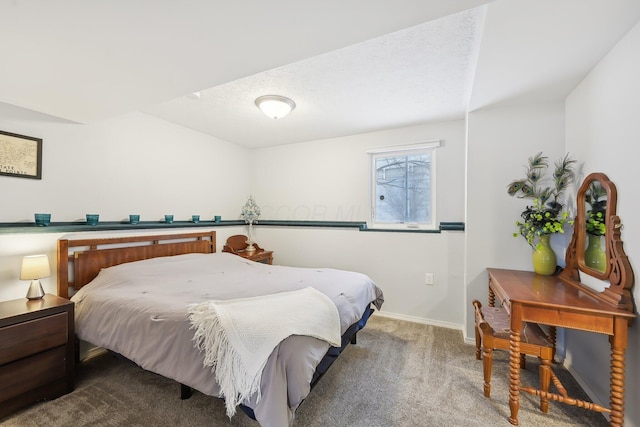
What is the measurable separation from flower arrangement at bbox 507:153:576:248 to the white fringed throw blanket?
1.80 metres

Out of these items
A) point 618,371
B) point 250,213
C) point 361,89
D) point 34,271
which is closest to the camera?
point 618,371

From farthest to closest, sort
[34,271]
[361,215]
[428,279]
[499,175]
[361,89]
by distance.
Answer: [361,215]
[428,279]
[499,175]
[361,89]
[34,271]

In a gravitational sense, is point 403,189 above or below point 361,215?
above

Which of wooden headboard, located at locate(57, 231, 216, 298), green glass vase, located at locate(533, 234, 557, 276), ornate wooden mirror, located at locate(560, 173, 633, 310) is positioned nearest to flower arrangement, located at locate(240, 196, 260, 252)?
wooden headboard, located at locate(57, 231, 216, 298)

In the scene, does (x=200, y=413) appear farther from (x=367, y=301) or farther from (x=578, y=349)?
(x=578, y=349)

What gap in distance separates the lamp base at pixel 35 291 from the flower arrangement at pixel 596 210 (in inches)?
153

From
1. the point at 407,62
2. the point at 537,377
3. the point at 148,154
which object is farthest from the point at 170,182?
the point at 537,377

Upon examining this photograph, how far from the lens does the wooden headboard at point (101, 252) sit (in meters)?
2.23

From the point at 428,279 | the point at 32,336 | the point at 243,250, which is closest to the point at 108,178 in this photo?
the point at 32,336

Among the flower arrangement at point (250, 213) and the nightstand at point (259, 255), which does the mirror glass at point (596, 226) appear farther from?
the flower arrangement at point (250, 213)

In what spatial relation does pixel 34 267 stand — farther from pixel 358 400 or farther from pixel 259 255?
pixel 358 400

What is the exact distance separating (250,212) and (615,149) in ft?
12.6

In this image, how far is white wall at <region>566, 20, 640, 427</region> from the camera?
1.46 meters

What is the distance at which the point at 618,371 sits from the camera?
1.42 m
